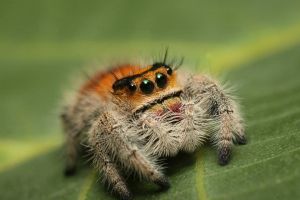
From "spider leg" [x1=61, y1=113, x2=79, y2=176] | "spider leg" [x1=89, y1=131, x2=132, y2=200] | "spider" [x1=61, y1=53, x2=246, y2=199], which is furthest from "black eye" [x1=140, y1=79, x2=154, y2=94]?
"spider leg" [x1=61, y1=113, x2=79, y2=176]

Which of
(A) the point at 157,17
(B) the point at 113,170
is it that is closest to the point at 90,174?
(B) the point at 113,170

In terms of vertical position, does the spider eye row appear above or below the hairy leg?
above

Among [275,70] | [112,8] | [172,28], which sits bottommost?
[275,70]

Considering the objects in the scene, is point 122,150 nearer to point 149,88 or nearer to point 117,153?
point 117,153

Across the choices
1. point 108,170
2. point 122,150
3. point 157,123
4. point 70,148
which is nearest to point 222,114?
point 157,123

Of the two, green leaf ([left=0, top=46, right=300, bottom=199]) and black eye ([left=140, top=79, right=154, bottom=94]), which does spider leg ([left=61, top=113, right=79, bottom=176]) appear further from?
black eye ([left=140, top=79, right=154, bottom=94])

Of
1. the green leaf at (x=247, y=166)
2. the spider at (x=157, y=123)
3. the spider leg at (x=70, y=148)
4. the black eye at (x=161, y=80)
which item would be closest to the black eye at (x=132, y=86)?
the spider at (x=157, y=123)

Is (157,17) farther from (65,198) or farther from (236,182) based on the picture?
(236,182)
